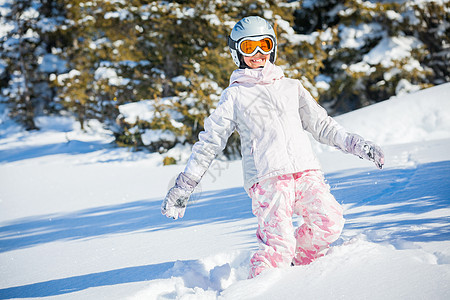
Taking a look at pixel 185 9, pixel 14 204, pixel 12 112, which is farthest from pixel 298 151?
pixel 12 112

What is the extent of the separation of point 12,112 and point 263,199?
18084mm

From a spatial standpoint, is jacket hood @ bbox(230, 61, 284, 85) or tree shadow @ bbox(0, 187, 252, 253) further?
tree shadow @ bbox(0, 187, 252, 253)

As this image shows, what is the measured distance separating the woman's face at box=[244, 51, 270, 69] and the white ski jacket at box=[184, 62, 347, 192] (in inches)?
3.4

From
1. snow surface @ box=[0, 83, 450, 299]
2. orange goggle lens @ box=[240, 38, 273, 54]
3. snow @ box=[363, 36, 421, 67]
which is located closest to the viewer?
snow surface @ box=[0, 83, 450, 299]

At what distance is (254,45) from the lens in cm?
213

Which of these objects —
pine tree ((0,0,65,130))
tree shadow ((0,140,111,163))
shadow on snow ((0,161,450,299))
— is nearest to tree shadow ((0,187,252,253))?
shadow on snow ((0,161,450,299))

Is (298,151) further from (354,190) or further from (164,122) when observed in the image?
(164,122)

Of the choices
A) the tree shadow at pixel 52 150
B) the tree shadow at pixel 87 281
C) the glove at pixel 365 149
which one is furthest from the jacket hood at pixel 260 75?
the tree shadow at pixel 52 150

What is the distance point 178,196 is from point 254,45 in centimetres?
90

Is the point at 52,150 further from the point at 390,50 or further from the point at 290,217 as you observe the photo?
the point at 290,217

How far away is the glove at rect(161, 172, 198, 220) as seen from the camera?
6.57 ft

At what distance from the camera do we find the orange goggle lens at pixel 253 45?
6.98 ft

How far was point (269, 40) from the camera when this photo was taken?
2.16m

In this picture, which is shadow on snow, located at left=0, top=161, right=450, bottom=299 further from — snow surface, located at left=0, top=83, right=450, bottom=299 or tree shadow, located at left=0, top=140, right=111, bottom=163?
tree shadow, located at left=0, top=140, right=111, bottom=163
